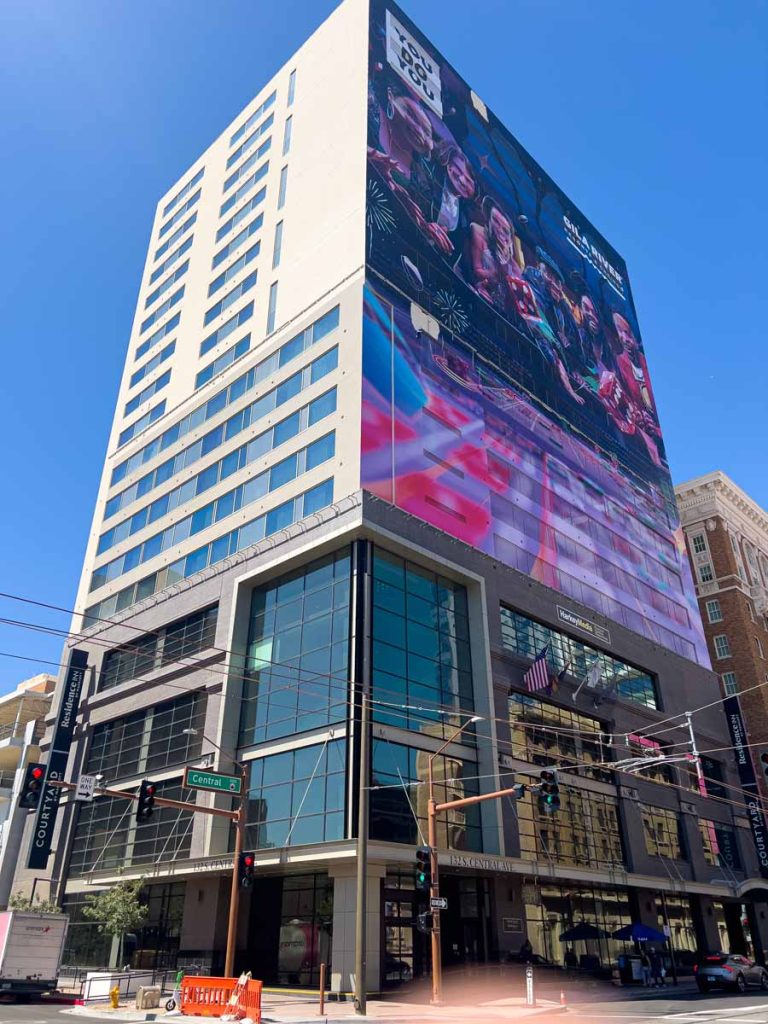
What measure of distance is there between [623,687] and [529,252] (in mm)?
34914

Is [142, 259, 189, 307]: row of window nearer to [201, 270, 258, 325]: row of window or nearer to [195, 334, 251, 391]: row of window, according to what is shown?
[201, 270, 258, 325]: row of window

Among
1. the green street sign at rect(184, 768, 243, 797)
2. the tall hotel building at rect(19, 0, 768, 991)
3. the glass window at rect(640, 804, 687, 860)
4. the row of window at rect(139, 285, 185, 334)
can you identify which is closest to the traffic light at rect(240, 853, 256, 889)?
the green street sign at rect(184, 768, 243, 797)

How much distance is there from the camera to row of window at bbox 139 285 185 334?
208ft

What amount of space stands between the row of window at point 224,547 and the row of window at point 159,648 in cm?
316

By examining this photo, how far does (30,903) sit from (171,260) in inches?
1990

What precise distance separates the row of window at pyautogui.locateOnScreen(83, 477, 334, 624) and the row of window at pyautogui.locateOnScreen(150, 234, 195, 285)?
31.1 meters

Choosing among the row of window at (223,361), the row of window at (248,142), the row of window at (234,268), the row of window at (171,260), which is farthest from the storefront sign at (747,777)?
the row of window at (248,142)

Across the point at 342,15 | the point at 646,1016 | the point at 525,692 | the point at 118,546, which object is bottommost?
the point at 646,1016

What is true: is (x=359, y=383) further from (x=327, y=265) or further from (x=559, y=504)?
(x=559, y=504)

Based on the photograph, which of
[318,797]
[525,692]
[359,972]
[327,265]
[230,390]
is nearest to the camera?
[359,972]

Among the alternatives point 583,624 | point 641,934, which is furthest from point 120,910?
point 583,624

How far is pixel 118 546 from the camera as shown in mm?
54000

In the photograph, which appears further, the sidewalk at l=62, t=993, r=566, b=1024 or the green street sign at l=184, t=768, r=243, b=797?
the green street sign at l=184, t=768, r=243, b=797

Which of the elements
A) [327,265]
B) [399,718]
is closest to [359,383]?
[327,265]
